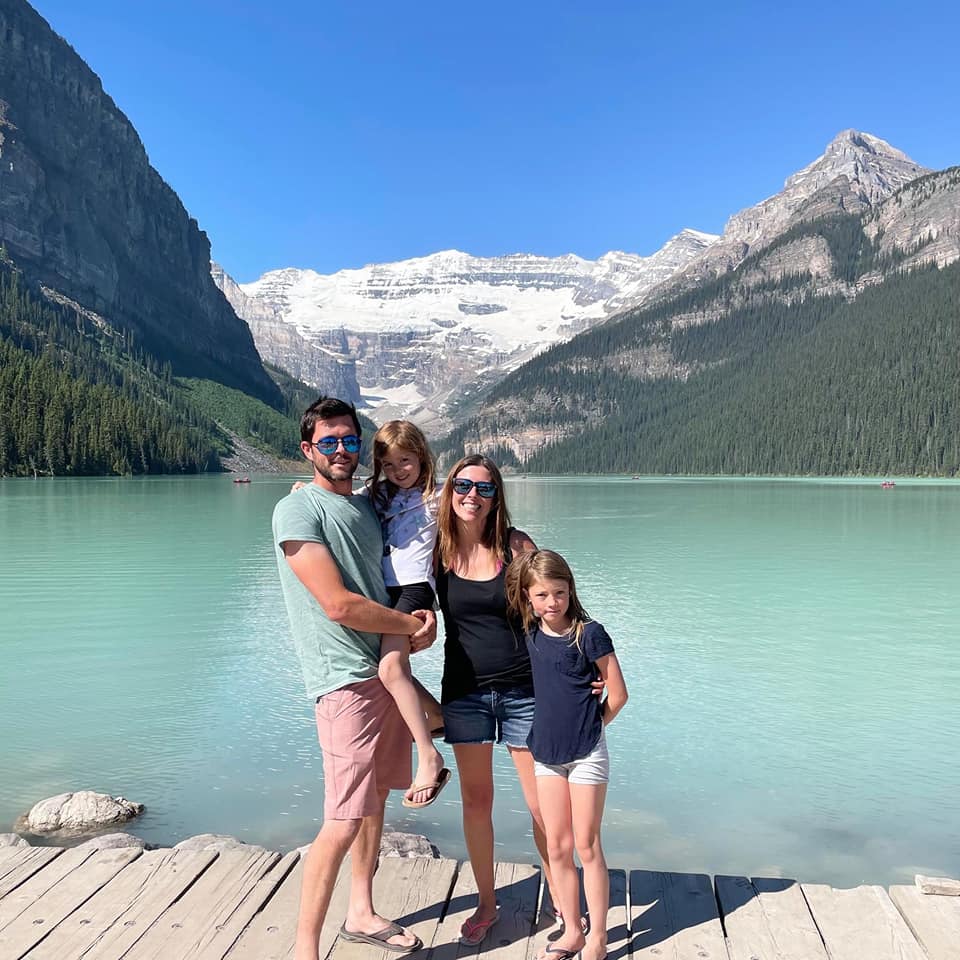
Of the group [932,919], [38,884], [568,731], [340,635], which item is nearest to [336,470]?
[340,635]

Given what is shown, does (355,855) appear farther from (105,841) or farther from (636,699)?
(636,699)

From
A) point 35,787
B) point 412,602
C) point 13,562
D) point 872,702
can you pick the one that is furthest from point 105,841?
point 13,562

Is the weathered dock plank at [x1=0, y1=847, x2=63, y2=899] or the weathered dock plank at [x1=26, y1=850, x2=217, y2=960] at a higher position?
the weathered dock plank at [x1=0, y1=847, x2=63, y2=899]

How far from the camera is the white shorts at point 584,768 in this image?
4938 millimetres

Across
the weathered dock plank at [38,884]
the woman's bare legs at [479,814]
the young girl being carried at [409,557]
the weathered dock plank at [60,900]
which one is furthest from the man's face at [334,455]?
the weathered dock plank at [38,884]

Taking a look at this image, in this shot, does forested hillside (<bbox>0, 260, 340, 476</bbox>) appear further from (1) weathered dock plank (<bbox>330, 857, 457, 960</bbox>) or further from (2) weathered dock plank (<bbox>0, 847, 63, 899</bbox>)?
(1) weathered dock plank (<bbox>330, 857, 457, 960</bbox>)

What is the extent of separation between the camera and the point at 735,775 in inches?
412

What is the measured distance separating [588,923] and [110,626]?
54.7 ft

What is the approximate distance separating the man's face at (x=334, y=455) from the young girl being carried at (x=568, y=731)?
106 centimetres

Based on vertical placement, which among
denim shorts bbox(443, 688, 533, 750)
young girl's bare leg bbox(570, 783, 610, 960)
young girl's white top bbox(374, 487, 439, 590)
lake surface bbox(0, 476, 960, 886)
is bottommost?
lake surface bbox(0, 476, 960, 886)

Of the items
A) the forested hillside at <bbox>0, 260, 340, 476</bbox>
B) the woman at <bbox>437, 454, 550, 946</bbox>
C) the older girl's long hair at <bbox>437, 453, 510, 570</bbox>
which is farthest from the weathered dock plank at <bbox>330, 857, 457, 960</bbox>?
the forested hillside at <bbox>0, 260, 340, 476</bbox>

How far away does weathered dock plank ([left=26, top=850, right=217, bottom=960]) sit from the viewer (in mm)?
4781

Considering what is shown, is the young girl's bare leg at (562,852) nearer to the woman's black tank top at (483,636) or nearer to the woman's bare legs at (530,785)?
the woman's bare legs at (530,785)

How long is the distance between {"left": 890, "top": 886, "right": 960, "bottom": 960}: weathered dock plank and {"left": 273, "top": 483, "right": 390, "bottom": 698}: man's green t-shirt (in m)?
3.32
